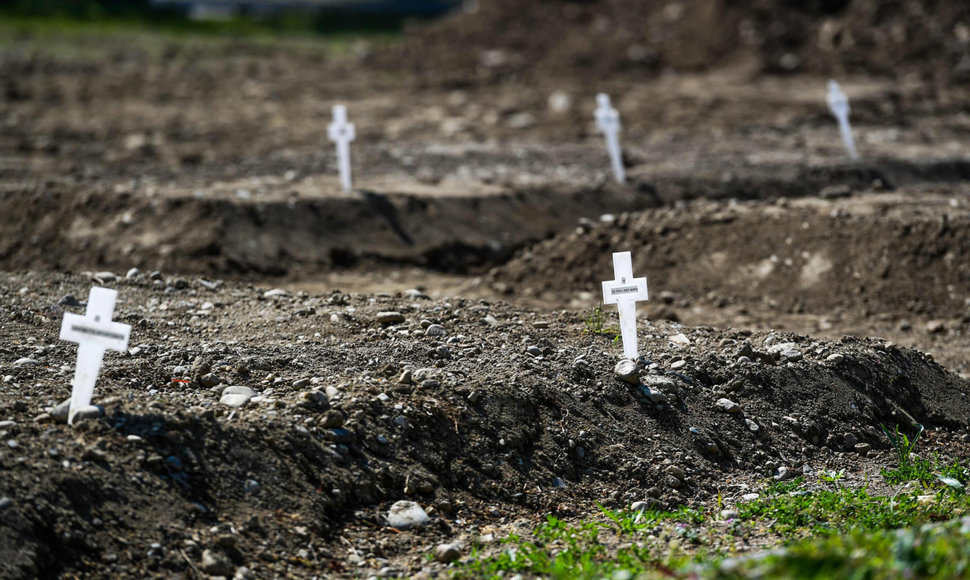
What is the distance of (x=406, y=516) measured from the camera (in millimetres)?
4664

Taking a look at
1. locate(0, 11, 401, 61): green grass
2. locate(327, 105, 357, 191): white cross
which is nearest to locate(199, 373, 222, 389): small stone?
locate(327, 105, 357, 191): white cross

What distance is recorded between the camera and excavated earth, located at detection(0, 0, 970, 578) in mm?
4555

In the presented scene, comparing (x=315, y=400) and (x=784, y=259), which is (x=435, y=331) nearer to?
(x=315, y=400)

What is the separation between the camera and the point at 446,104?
16.6 m

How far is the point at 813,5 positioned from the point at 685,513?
59.2ft

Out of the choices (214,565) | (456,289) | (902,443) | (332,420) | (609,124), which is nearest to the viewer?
(214,565)

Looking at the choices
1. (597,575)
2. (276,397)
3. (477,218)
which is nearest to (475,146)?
(477,218)

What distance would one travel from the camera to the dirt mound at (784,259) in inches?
343

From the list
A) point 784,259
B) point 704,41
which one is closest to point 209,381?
point 784,259

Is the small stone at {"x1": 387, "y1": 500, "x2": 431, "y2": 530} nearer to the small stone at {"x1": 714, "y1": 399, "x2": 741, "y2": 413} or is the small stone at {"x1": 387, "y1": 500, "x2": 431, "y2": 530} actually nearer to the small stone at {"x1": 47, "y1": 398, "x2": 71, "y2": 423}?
the small stone at {"x1": 47, "y1": 398, "x2": 71, "y2": 423}

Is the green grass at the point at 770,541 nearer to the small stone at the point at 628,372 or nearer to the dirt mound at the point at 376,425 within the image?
the dirt mound at the point at 376,425

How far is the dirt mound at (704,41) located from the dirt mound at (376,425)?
1278 cm

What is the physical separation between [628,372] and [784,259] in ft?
13.5

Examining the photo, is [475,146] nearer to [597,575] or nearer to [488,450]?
[488,450]
